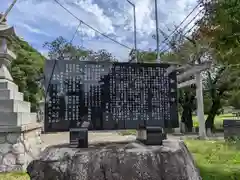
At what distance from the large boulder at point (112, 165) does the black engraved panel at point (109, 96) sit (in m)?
0.54

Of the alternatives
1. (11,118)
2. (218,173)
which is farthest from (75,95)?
(218,173)

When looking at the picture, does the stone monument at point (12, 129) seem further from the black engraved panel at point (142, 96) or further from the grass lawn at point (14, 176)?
the black engraved panel at point (142, 96)

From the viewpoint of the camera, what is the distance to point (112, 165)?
318 centimetres

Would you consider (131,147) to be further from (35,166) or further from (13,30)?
(13,30)

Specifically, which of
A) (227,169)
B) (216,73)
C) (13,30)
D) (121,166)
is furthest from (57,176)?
(216,73)

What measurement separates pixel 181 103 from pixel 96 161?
52.1 feet

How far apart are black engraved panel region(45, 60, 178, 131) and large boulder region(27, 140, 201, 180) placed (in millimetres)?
538

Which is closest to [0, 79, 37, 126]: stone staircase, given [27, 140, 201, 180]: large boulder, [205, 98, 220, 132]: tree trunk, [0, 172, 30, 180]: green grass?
[0, 172, 30, 180]: green grass

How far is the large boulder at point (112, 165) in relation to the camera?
314cm

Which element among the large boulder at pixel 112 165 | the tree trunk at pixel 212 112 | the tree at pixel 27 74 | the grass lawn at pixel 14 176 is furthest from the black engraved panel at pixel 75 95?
the tree trunk at pixel 212 112

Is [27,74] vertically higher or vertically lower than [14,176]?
higher

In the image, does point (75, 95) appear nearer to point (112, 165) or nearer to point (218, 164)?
point (112, 165)

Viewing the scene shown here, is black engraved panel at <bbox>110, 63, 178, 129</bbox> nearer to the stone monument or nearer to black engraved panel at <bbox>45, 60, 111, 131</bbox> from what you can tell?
black engraved panel at <bbox>45, 60, 111, 131</bbox>

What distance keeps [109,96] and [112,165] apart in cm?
104
